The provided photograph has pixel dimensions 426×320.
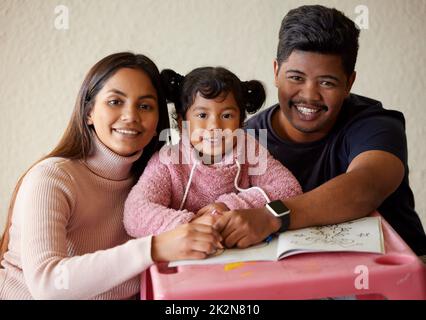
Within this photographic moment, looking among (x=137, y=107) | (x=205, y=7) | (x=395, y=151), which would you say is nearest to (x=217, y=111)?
(x=137, y=107)

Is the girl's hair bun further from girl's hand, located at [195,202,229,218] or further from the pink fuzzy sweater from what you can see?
girl's hand, located at [195,202,229,218]

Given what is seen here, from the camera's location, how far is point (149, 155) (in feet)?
4.19

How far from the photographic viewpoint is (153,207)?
104 cm

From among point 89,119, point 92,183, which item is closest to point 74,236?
point 92,183

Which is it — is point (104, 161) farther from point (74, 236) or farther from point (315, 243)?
point (315, 243)

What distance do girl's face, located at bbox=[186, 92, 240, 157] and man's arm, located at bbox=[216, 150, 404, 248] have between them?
0.82 ft

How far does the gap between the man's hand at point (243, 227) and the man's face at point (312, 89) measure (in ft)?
1.77

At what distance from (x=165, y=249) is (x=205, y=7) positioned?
1439 mm

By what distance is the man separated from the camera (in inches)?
50.4

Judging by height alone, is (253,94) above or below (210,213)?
above

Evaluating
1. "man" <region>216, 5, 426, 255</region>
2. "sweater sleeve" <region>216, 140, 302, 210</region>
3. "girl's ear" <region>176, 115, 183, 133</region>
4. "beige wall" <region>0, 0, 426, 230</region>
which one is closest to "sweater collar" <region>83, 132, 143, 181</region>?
"girl's ear" <region>176, 115, 183, 133</region>

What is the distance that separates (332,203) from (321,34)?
531mm

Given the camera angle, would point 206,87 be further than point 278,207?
Yes
